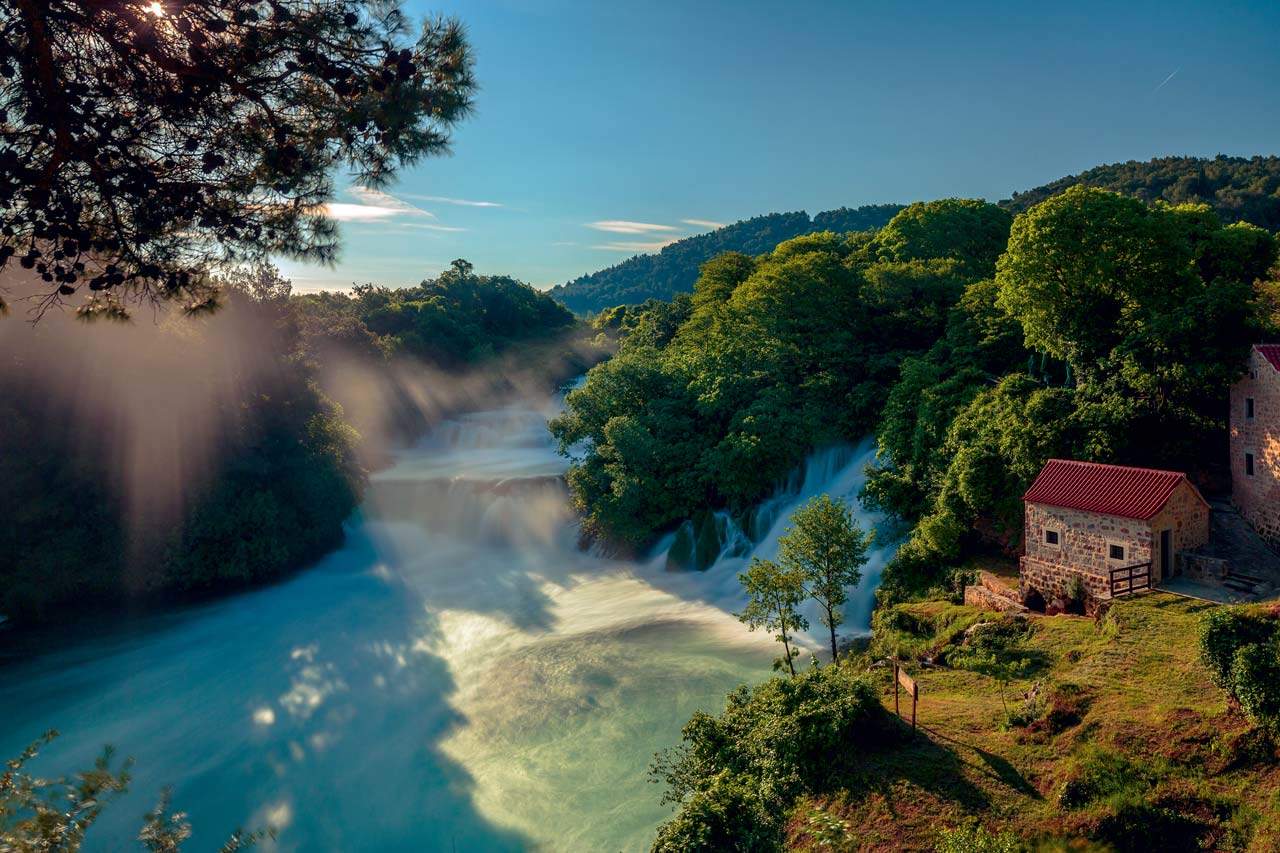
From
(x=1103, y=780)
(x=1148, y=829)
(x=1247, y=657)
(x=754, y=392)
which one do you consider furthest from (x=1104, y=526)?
(x=754, y=392)

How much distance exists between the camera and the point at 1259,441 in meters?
15.7

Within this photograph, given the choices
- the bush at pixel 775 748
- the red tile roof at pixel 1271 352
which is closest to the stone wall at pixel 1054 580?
the red tile roof at pixel 1271 352

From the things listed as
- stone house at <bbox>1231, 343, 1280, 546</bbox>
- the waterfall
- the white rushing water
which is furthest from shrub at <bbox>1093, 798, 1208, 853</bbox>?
the waterfall

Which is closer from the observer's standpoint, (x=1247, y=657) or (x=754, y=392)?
(x=1247, y=657)

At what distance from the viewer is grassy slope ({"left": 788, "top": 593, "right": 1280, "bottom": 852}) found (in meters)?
9.29

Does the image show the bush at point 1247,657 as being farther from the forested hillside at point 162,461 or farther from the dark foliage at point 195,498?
the dark foliage at point 195,498

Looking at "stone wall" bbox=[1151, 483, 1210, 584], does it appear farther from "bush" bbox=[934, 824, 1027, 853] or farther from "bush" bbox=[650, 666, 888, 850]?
"bush" bbox=[934, 824, 1027, 853]

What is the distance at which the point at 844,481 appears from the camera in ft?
82.4

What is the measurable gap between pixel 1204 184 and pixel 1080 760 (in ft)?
220

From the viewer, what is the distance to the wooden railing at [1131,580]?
587 inches

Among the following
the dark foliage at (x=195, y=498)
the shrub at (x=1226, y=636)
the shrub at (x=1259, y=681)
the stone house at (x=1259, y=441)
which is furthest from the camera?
the dark foliage at (x=195, y=498)

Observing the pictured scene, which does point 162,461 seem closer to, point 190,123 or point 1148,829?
point 190,123

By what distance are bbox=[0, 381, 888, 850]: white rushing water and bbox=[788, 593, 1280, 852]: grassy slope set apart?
4.79m

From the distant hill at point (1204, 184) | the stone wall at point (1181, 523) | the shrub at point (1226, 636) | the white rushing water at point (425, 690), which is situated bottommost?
the white rushing water at point (425, 690)
